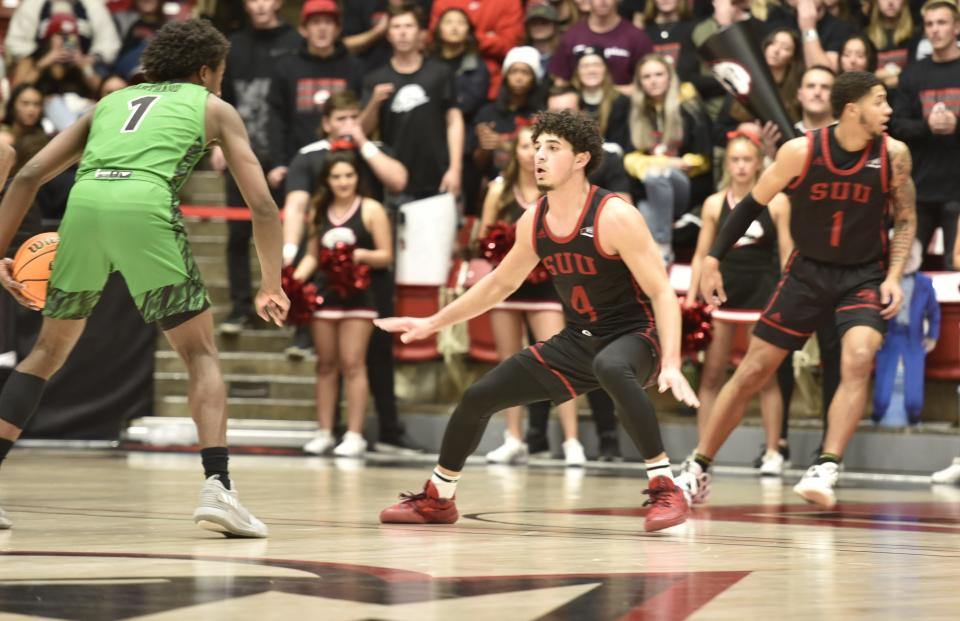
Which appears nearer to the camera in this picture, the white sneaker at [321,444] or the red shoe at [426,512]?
the red shoe at [426,512]

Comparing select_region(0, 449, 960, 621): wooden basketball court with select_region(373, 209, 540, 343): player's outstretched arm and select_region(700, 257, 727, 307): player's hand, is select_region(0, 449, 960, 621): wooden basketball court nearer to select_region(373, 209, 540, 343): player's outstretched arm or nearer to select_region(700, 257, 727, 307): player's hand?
select_region(373, 209, 540, 343): player's outstretched arm

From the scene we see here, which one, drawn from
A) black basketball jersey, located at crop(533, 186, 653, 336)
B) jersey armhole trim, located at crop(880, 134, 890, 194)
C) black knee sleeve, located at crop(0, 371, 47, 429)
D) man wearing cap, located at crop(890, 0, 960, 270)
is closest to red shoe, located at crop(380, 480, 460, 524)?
black basketball jersey, located at crop(533, 186, 653, 336)

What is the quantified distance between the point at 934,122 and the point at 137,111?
20.0 ft

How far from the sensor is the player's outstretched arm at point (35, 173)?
5.66 metres

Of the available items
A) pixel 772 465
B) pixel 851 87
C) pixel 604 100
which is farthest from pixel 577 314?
pixel 604 100

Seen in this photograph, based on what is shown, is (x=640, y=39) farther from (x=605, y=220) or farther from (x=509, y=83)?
(x=605, y=220)

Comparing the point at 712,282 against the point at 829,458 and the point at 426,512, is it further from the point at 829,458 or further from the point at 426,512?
the point at 426,512

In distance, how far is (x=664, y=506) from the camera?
19.8ft

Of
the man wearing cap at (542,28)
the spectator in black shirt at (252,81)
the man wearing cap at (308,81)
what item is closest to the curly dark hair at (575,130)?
the man wearing cap at (308,81)

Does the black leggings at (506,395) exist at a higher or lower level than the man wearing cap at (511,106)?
lower

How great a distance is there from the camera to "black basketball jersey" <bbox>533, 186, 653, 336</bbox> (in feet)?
20.7

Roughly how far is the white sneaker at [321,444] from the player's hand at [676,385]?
5.32 meters

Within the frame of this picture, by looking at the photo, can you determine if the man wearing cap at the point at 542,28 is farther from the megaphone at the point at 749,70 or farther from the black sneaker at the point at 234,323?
the black sneaker at the point at 234,323

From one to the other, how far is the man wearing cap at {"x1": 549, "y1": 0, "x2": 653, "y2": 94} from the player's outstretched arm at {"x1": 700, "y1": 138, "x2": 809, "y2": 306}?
4122 mm
